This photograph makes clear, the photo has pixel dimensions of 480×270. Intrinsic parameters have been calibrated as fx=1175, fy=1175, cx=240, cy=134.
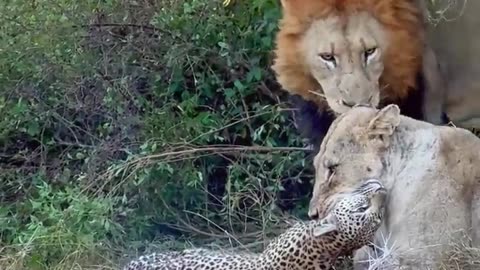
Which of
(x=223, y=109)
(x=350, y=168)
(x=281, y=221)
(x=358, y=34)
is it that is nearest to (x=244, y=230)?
(x=281, y=221)

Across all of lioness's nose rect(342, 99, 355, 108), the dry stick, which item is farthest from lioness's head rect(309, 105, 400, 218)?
the dry stick

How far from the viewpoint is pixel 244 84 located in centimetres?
561

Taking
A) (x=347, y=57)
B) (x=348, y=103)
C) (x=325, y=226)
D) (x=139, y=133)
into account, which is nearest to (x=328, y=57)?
(x=347, y=57)

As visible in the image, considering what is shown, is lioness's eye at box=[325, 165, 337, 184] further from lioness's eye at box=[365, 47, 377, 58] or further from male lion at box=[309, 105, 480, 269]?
lioness's eye at box=[365, 47, 377, 58]

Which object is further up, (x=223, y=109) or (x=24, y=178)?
(x=223, y=109)

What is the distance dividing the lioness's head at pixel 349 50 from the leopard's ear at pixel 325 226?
2.01 ft

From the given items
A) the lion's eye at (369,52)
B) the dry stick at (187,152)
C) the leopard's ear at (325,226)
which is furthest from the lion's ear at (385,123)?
the dry stick at (187,152)

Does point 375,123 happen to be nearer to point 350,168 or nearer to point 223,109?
point 350,168

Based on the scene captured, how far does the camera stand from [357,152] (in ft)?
12.3

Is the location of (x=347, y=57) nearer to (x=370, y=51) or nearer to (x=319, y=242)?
(x=370, y=51)

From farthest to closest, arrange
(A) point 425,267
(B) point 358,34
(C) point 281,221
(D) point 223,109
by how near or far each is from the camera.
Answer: (D) point 223,109, (C) point 281,221, (B) point 358,34, (A) point 425,267

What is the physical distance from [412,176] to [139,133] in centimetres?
207

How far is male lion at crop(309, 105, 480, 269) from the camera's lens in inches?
145

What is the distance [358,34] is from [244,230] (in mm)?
1151
